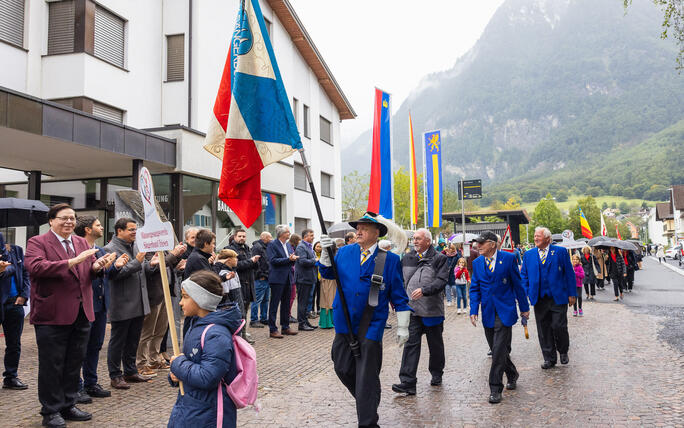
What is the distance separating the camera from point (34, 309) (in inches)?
208

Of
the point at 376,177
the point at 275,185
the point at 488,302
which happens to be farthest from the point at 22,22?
the point at 488,302

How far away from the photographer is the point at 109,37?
17.2 m

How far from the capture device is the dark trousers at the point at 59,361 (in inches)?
205

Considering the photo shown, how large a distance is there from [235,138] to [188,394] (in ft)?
9.38

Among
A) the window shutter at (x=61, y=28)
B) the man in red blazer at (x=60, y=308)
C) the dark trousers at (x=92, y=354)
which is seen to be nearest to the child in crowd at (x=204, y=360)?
the man in red blazer at (x=60, y=308)

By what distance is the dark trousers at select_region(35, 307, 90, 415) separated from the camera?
522cm

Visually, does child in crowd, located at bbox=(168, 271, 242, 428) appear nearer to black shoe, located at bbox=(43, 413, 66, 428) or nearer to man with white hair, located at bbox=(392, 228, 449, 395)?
black shoe, located at bbox=(43, 413, 66, 428)

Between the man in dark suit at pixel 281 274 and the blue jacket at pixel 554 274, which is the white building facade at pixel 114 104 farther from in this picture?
the blue jacket at pixel 554 274

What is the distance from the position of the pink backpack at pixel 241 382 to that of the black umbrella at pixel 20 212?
28.1ft

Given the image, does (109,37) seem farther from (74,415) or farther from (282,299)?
(74,415)

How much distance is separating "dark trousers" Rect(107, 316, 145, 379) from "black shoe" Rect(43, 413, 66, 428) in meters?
1.44

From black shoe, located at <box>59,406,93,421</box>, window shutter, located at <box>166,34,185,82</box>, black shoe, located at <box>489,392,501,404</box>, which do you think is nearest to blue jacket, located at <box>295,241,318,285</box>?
black shoe, located at <box>489,392,501,404</box>

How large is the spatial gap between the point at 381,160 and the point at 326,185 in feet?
53.7

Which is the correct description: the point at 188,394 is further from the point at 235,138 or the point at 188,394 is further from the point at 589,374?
the point at 589,374
